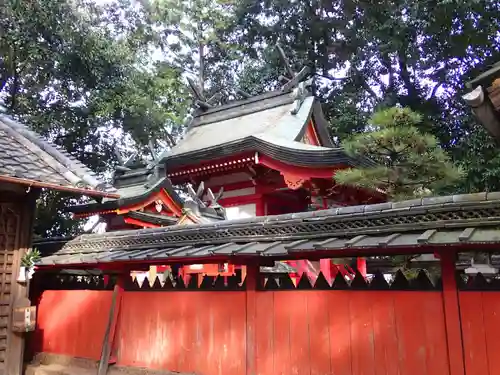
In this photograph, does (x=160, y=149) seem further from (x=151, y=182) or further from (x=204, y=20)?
(x=151, y=182)

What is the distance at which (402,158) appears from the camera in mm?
6672

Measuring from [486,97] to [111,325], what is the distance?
604cm

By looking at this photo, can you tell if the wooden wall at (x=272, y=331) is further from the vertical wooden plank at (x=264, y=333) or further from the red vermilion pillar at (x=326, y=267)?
the red vermilion pillar at (x=326, y=267)

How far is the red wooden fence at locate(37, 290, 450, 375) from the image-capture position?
451 centimetres

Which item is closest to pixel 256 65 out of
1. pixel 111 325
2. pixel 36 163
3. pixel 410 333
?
pixel 36 163

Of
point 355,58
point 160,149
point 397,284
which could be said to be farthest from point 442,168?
point 160,149

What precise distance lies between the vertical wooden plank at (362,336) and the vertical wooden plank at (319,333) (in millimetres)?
311

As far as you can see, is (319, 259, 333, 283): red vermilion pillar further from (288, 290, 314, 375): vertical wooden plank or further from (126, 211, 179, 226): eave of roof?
(126, 211, 179, 226): eave of roof

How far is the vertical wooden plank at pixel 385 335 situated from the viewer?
456 centimetres

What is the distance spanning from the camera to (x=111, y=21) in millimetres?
19516

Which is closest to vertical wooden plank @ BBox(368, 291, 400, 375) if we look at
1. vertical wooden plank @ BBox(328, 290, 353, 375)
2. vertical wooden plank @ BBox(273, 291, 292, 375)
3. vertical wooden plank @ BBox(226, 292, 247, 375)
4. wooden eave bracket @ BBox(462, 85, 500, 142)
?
vertical wooden plank @ BBox(328, 290, 353, 375)

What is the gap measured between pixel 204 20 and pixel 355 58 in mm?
12377

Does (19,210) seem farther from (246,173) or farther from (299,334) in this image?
(299,334)

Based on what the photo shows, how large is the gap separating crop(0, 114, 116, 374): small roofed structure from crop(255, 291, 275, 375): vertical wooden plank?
395 cm
